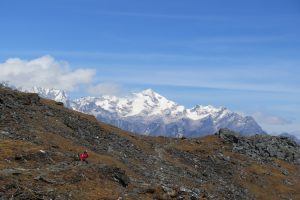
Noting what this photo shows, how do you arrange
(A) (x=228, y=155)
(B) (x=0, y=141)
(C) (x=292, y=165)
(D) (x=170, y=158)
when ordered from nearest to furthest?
(B) (x=0, y=141) → (D) (x=170, y=158) → (A) (x=228, y=155) → (C) (x=292, y=165)

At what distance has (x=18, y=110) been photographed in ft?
201

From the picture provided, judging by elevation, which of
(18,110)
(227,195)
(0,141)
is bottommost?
(227,195)

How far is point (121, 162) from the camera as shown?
5944 centimetres

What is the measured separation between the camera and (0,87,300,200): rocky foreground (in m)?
36.7

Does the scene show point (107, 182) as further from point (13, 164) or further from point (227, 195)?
point (227, 195)

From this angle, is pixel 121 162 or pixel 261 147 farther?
pixel 261 147

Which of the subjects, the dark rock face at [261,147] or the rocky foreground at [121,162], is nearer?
the rocky foreground at [121,162]

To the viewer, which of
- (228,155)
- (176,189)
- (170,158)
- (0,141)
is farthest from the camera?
(228,155)

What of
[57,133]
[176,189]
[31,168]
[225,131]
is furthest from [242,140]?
[31,168]

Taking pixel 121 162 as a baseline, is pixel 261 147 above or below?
above

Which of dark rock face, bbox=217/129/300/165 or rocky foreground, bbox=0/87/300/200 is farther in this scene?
dark rock face, bbox=217/129/300/165

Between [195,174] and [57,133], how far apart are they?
2268 centimetres

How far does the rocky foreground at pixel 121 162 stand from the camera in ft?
120

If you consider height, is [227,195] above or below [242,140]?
below
